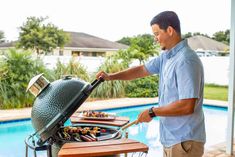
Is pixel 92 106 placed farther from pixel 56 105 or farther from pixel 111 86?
pixel 56 105

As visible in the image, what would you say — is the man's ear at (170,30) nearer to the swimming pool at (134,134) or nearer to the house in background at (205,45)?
the swimming pool at (134,134)

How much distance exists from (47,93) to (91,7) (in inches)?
528

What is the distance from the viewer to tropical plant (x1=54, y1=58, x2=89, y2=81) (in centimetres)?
832

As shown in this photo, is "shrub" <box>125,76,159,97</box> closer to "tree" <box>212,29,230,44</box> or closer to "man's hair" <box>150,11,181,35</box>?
"tree" <box>212,29,230,44</box>

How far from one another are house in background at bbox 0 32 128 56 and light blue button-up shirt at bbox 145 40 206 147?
12.0 meters

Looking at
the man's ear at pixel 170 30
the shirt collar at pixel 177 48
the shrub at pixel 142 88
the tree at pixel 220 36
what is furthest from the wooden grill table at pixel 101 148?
the tree at pixel 220 36

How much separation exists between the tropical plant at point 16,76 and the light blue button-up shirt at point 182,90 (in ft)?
20.3

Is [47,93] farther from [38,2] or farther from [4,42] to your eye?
[4,42]

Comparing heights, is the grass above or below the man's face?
below

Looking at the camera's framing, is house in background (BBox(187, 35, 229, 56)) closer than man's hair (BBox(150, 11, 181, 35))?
No

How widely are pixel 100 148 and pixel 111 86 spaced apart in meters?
7.12

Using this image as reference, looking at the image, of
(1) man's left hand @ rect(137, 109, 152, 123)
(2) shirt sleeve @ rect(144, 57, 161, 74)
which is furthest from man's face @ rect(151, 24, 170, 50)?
(1) man's left hand @ rect(137, 109, 152, 123)

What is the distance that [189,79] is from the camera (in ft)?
4.97

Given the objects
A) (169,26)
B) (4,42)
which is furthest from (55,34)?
(169,26)
